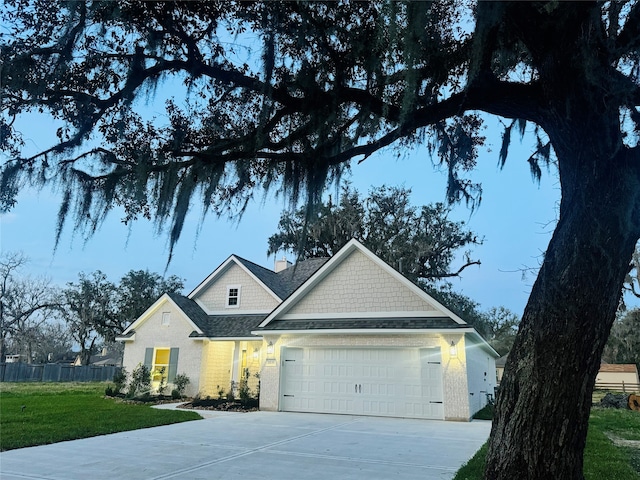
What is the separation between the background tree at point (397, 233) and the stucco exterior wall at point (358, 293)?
1050cm

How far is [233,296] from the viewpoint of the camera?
1578 centimetres

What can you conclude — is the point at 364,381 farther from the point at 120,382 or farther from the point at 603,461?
the point at 120,382

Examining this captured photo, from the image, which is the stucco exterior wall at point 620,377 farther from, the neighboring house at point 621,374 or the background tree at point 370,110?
the background tree at point 370,110

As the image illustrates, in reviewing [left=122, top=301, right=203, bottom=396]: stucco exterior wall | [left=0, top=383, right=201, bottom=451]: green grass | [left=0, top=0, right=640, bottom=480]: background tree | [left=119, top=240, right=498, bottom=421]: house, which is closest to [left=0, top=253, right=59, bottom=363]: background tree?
[left=122, top=301, right=203, bottom=396]: stucco exterior wall

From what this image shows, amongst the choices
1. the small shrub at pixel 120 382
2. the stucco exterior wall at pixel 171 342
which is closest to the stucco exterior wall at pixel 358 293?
the stucco exterior wall at pixel 171 342

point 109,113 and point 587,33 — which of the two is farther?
point 109,113

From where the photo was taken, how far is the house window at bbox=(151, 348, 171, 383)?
14.2 meters

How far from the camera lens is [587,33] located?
2969 mm

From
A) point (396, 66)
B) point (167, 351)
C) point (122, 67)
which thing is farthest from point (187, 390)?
point (396, 66)

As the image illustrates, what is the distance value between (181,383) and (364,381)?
20.1ft

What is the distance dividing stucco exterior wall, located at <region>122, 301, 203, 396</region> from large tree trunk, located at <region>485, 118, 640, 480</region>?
41.1 ft

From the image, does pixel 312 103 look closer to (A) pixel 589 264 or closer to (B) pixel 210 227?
(B) pixel 210 227

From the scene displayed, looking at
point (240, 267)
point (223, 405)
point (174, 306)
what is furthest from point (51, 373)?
point (223, 405)

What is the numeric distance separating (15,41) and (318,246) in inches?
824
